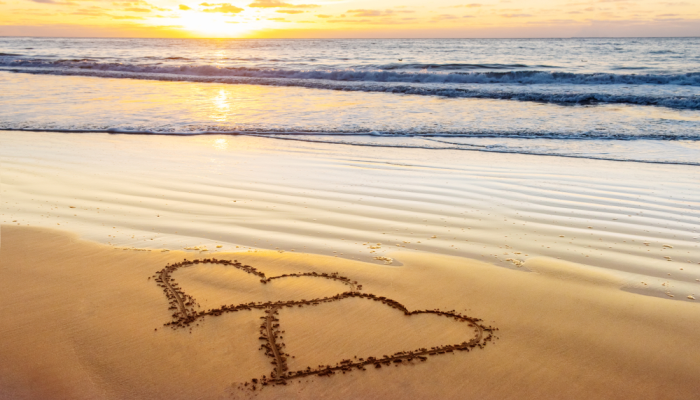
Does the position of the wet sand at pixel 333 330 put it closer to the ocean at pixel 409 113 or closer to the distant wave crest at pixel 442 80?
the ocean at pixel 409 113

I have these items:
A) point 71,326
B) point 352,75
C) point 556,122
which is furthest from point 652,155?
point 352,75

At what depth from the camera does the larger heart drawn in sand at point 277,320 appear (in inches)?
87.6

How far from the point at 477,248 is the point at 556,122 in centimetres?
745

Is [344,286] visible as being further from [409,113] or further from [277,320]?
[409,113]

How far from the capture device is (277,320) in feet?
8.54

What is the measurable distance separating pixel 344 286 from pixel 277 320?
20.6 inches

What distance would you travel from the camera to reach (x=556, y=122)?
10.1m

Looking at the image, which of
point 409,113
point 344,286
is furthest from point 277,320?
point 409,113

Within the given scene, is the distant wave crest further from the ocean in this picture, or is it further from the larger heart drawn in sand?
the larger heart drawn in sand

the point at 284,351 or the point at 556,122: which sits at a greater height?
the point at 556,122

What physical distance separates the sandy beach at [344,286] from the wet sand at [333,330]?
0.03 feet

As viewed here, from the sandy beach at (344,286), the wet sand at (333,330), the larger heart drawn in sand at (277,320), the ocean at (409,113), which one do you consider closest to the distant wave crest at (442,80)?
the ocean at (409,113)

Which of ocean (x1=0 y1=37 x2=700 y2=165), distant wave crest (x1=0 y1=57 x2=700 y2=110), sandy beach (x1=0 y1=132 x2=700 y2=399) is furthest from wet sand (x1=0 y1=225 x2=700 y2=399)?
distant wave crest (x1=0 y1=57 x2=700 y2=110)

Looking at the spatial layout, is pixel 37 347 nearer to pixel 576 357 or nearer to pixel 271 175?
pixel 576 357
